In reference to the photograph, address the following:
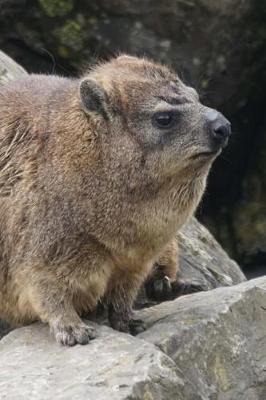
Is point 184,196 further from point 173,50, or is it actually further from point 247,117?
point 247,117

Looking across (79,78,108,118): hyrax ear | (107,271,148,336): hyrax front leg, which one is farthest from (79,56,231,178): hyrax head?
(107,271,148,336): hyrax front leg

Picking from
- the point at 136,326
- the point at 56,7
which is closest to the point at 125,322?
the point at 136,326

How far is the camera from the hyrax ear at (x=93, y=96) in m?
7.89

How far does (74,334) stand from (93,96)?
159cm

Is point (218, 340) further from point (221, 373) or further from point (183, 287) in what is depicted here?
point (183, 287)

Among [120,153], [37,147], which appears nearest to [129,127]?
[120,153]

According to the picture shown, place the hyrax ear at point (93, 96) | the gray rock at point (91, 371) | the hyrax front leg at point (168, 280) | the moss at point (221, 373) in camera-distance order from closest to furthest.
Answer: the gray rock at point (91, 371)
the moss at point (221, 373)
the hyrax ear at point (93, 96)
the hyrax front leg at point (168, 280)

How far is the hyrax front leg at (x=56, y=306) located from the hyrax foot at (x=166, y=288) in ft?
5.14

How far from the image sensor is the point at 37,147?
8.11 m

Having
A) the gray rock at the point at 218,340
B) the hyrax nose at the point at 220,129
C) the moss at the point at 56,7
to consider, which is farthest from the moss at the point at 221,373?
the moss at the point at 56,7

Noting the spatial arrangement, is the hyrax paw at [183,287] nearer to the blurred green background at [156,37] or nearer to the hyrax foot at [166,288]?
the hyrax foot at [166,288]

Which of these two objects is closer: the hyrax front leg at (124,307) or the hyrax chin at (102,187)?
the hyrax chin at (102,187)

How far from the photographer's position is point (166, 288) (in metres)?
9.44

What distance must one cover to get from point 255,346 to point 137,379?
1.54 m
